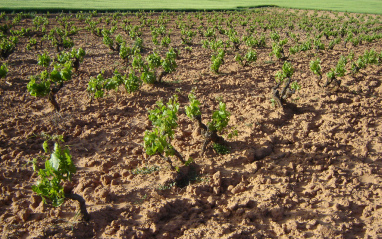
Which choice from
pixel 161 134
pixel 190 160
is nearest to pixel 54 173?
pixel 161 134

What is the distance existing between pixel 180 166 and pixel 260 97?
4561mm

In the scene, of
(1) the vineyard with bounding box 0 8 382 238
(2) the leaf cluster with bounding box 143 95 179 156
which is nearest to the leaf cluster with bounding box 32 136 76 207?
(1) the vineyard with bounding box 0 8 382 238

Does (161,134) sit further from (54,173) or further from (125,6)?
(125,6)

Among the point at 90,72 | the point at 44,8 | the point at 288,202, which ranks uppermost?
the point at 44,8

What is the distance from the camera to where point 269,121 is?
8.02 m

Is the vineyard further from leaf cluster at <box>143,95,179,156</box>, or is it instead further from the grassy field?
the grassy field

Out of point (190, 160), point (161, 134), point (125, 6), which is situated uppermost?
point (125, 6)

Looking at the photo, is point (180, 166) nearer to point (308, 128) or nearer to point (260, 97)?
point (308, 128)

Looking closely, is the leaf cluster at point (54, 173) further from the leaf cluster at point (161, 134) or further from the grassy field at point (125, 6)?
A: the grassy field at point (125, 6)

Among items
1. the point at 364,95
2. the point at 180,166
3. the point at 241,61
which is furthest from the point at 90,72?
the point at 364,95

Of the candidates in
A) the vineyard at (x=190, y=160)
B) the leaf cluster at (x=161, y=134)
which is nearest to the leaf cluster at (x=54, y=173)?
the vineyard at (x=190, y=160)

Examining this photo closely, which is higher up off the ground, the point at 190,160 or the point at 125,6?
the point at 125,6

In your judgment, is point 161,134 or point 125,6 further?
point 125,6

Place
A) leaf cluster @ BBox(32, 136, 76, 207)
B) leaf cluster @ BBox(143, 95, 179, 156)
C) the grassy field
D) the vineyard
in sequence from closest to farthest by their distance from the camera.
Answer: leaf cluster @ BBox(32, 136, 76, 207), the vineyard, leaf cluster @ BBox(143, 95, 179, 156), the grassy field
